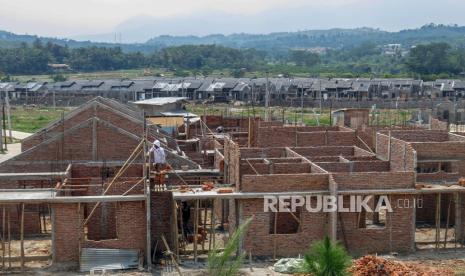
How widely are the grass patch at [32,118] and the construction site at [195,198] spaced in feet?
94.6

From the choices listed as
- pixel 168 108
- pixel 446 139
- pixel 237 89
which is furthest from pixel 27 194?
pixel 237 89

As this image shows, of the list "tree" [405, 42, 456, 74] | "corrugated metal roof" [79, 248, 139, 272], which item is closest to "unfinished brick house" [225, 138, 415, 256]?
"corrugated metal roof" [79, 248, 139, 272]

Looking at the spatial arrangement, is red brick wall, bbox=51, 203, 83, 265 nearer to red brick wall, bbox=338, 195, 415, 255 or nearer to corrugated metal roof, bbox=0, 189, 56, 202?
corrugated metal roof, bbox=0, 189, 56, 202

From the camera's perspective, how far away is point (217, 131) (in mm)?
33312

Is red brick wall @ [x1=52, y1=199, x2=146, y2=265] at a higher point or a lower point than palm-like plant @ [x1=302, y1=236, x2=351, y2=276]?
lower

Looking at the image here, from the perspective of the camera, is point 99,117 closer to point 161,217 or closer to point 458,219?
point 161,217

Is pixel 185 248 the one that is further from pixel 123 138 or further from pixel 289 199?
pixel 123 138

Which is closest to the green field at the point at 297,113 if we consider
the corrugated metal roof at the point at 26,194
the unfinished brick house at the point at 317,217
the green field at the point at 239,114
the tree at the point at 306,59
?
the green field at the point at 239,114

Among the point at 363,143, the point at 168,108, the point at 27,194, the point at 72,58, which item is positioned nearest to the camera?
the point at 27,194

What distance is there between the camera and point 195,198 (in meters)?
17.9

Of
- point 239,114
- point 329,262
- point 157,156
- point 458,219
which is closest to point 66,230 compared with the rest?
point 157,156

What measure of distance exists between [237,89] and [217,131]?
4657cm

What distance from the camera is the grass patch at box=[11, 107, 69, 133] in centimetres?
5453

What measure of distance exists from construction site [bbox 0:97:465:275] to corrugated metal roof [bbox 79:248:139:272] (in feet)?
0.09
